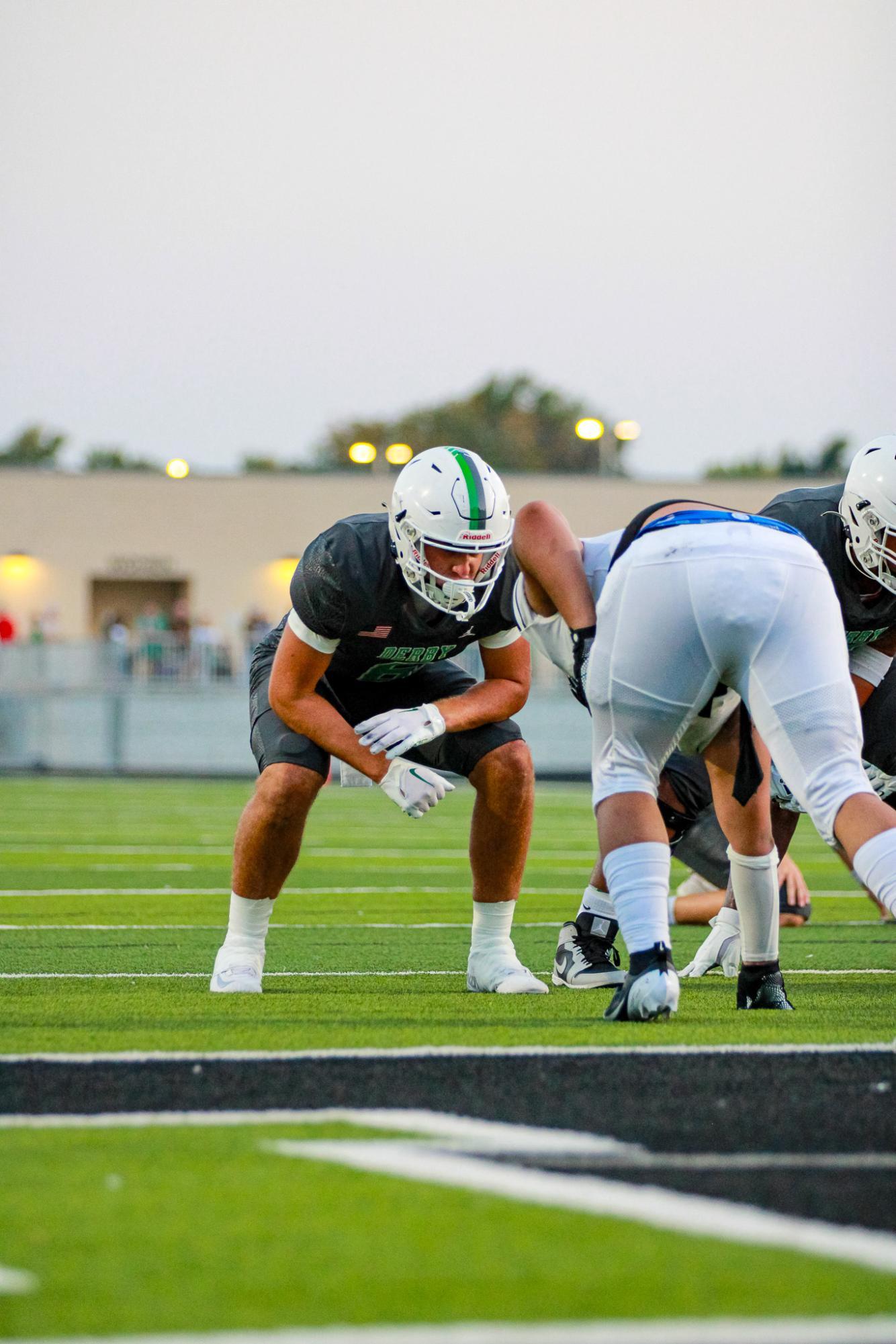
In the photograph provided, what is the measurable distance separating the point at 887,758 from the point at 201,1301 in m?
4.24

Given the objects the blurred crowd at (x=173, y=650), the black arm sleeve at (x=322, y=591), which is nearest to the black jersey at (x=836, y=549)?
the black arm sleeve at (x=322, y=591)

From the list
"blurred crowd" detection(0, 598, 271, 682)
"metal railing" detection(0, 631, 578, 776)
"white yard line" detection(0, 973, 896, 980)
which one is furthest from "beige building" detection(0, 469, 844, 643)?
"white yard line" detection(0, 973, 896, 980)

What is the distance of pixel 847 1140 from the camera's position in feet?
9.52

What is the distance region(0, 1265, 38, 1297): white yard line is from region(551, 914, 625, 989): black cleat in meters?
3.32

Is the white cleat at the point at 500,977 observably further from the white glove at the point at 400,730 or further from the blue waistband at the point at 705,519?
the blue waistband at the point at 705,519

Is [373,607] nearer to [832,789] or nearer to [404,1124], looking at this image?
[832,789]

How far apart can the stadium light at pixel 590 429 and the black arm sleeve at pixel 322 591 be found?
42.3ft

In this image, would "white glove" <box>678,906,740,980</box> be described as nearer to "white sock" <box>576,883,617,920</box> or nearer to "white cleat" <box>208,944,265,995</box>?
"white sock" <box>576,883,617,920</box>

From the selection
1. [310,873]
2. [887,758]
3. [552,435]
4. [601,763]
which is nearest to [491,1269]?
[601,763]

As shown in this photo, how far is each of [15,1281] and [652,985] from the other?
219cm

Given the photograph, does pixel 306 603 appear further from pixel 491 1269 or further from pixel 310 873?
pixel 310 873

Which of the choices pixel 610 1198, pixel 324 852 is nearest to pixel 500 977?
pixel 610 1198

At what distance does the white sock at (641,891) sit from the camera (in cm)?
411

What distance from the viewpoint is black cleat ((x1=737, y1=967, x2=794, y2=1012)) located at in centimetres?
464
